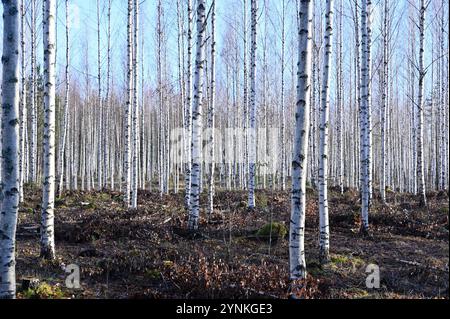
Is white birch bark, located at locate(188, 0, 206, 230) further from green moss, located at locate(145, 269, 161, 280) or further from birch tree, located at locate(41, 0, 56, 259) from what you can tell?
birch tree, located at locate(41, 0, 56, 259)

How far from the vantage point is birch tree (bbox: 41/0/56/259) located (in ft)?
23.8

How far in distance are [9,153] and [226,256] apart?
14.3 feet

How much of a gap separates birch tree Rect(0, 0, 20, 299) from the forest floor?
33.9 inches

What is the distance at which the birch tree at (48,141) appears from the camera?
286 inches

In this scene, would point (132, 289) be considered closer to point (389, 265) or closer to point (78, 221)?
point (389, 265)

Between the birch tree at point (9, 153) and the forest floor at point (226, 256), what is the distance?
86 centimetres

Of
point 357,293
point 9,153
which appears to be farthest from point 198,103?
point 357,293

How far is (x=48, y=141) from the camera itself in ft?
24.1

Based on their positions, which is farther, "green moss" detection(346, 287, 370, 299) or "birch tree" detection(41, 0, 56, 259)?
"birch tree" detection(41, 0, 56, 259)

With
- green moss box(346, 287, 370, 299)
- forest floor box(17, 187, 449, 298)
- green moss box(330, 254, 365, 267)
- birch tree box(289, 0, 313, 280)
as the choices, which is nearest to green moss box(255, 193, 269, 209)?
forest floor box(17, 187, 449, 298)

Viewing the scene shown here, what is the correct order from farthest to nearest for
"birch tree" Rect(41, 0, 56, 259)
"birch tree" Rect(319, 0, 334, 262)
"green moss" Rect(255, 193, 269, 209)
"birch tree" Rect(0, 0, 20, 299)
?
"green moss" Rect(255, 193, 269, 209) → "birch tree" Rect(319, 0, 334, 262) → "birch tree" Rect(41, 0, 56, 259) → "birch tree" Rect(0, 0, 20, 299)

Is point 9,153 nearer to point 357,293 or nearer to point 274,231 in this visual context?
point 357,293

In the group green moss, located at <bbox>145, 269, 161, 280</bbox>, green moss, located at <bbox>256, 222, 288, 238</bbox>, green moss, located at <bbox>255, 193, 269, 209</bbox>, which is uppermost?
green moss, located at <bbox>255, 193, 269, 209</bbox>

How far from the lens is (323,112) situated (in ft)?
25.6
